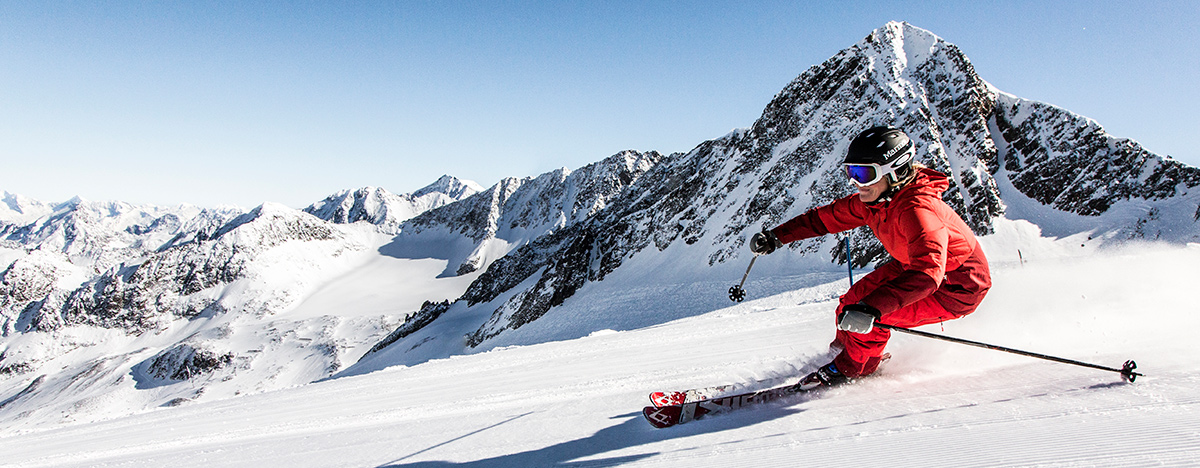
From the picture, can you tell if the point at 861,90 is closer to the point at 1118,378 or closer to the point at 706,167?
the point at 706,167

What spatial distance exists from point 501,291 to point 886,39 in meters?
52.7

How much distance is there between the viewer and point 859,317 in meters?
3.68

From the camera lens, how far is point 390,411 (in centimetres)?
636

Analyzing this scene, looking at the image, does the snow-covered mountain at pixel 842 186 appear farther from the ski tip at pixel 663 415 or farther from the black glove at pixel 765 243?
the ski tip at pixel 663 415

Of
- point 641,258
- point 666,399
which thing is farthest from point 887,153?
point 641,258

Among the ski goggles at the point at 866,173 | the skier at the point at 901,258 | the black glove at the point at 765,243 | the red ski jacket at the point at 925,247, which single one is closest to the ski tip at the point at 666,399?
the skier at the point at 901,258

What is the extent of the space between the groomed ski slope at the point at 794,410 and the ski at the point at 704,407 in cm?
14

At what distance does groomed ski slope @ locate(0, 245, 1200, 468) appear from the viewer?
10.2 feet

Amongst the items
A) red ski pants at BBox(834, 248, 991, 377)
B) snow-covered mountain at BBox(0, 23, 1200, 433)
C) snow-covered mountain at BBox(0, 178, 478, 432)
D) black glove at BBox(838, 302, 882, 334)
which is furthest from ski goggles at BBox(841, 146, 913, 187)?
snow-covered mountain at BBox(0, 178, 478, 432)

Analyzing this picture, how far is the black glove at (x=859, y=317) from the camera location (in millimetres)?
3670

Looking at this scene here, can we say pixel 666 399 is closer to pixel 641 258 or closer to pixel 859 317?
pixel 859 317

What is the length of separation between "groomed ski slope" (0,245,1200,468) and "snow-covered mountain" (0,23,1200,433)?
241 inches

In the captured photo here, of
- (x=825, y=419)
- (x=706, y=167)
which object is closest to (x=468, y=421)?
(x=825, y=419)

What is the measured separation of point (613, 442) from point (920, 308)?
287 centimetres
